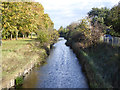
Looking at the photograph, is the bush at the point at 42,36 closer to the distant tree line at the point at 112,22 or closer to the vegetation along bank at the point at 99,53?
the vegetation along bank at the point at 99,53

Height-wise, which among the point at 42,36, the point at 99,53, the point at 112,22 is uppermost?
the point at 112,22

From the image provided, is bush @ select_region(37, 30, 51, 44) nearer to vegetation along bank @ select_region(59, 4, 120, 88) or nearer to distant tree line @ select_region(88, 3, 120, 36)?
vegetation along bank @ select_region(59, 4, 120, 88)

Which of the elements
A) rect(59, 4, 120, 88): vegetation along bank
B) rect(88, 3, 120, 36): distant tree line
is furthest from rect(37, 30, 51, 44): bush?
rect(88, 3, 120, 36): distant tree line

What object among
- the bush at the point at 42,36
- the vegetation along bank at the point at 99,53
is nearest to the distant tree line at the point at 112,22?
the vegetation along bank at the point at 99,53

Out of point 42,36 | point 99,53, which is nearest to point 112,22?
point 99,53

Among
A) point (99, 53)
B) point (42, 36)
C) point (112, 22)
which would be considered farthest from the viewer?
point (42, 36)

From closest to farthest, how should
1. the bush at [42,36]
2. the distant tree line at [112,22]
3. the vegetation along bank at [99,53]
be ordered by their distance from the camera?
the vegetation along bank at [99,53]
the distant tree line at [112,22]
the bush at [42,36]

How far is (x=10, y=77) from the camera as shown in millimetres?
11102

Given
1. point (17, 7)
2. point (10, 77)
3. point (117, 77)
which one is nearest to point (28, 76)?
point (10, 77)

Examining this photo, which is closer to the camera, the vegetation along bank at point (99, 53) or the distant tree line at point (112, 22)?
the vegetation along bank at point (99, 53)

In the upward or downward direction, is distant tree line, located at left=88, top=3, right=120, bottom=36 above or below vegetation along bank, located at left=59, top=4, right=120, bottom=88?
above

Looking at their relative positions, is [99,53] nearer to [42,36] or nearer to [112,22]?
[112,22]

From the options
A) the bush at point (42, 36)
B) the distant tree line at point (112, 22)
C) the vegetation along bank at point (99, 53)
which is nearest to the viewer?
the vegetation along bank at point (99, 53)

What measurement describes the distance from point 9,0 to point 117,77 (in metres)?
11.1
